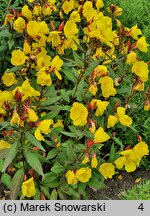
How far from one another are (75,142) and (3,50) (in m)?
0.95

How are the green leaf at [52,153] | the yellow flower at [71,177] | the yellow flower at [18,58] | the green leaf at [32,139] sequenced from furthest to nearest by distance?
the green leaf at [52,153], the yellow flower at [18,58], the yellow flower at [71,177], the green leaf at [32,139]

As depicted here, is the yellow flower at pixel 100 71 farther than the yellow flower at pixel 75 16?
No

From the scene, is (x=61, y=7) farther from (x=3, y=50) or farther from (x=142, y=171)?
(x=142, y=171)

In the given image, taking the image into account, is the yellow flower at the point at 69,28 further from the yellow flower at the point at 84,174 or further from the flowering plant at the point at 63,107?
the yellow flower at the point at 84,174

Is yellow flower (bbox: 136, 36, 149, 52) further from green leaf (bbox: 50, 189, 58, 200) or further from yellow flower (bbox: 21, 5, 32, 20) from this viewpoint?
green leaf (bbox: 50, 189, 58, 200)

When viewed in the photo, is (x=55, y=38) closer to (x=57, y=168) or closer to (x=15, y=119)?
(x=15, y=119)

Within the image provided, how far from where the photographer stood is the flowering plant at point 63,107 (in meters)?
2.74

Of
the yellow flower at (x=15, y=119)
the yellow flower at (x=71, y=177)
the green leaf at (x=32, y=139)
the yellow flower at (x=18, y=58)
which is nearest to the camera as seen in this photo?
the yellow flower at (x=15, y=119)

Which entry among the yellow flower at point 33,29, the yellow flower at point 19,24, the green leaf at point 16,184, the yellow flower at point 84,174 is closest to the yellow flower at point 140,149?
the yellow flower at point 84,174

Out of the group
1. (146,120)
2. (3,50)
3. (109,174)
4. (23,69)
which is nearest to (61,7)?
(3,50)

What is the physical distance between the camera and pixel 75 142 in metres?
3.02

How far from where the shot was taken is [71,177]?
109 inches

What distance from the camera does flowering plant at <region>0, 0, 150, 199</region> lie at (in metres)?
2.74

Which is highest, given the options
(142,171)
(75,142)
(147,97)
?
(147,97)
